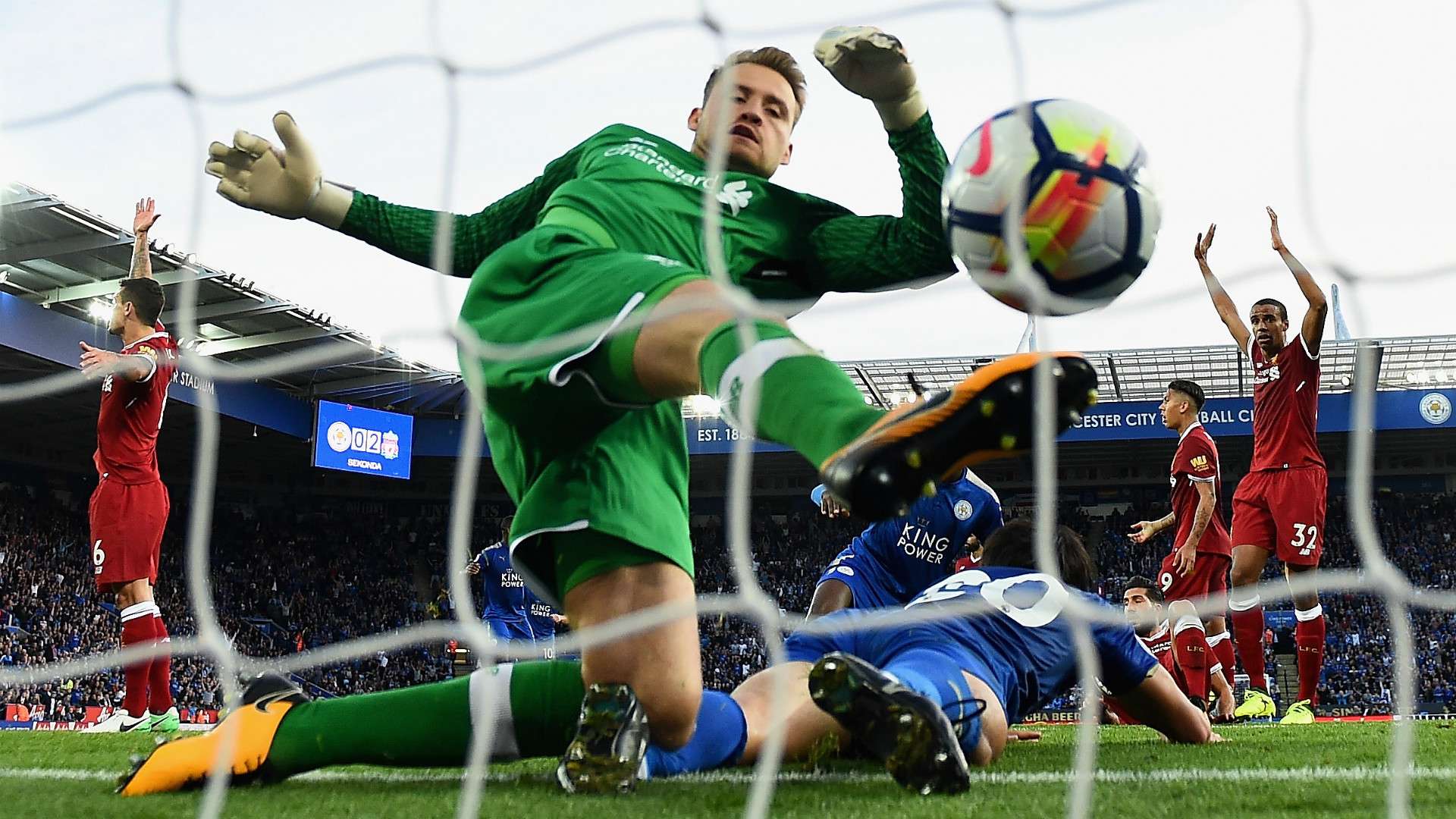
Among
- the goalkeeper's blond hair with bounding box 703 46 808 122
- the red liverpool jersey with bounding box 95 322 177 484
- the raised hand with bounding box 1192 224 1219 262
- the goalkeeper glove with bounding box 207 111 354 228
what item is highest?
the raised hand with bounding box 1192 224 1219 262

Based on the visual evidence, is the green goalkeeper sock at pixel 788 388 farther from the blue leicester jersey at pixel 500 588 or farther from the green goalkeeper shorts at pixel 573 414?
the blue leicester jersey at pixel 500 588

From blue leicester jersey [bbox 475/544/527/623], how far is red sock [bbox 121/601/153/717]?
251 cm

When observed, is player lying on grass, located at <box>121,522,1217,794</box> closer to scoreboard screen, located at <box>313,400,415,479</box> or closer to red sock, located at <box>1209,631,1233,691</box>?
red sock, located at <box>1209,631,1233,691</box>

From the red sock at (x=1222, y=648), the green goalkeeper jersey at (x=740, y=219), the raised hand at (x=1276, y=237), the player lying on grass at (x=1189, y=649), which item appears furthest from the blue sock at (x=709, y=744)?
the red sock at (x=1222, y=648)

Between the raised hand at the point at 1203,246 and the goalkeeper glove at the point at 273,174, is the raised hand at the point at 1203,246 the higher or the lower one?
the higher one

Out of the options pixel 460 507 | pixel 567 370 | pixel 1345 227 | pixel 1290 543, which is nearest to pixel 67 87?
pixel 460 507

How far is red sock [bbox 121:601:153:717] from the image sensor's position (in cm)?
483

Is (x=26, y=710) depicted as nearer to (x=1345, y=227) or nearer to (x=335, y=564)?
(x=335, y=564)

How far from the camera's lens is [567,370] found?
73.7 inches

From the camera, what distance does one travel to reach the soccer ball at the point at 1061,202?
81.4 inches

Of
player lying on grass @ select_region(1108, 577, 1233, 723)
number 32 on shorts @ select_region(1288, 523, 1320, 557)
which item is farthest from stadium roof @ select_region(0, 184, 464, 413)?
number 32 on shorts @ select_region(1288, 523, 1320, 557)

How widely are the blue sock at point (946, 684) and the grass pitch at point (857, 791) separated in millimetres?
118

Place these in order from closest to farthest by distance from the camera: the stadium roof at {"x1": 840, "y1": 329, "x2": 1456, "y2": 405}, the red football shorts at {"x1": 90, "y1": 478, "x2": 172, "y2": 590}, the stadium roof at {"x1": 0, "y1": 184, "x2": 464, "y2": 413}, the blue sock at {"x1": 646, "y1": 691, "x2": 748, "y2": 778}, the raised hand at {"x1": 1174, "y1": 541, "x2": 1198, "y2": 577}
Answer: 1. the blue sock at {"x1": 646, "y1": 691, "x2": 748, "y2": 778}
2. the red football shorts at {"x1": 90, "y1": 478, "x2": 172, "y2": 590}
3. the raised hand at {"x1": 1174, "y1": 541, "x2": 1198, "y2": 577}
4. the stadium roof at {"x1": 0, "y1": 184, "x2": 464, "y2": 413}
5. the stadium roof at {"x1": 840, "y1": 329, "x2": 1456, "y2": 405}

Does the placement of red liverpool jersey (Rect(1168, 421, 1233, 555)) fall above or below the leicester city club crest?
below
